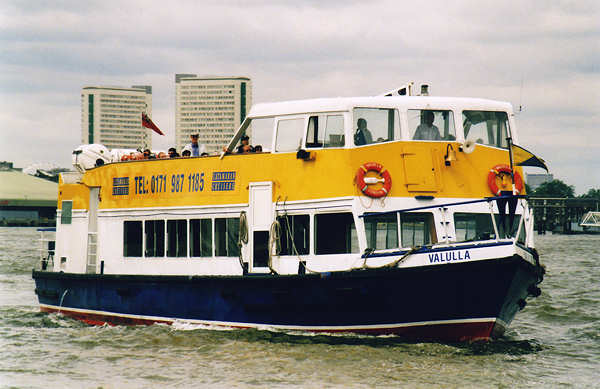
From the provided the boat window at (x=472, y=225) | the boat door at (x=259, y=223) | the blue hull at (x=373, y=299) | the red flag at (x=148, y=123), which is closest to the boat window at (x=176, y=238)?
the blue hull at (x=373, y=299)

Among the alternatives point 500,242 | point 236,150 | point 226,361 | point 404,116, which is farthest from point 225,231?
A: point 500,242

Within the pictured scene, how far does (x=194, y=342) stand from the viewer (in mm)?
16047

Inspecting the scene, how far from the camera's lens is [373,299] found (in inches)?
581

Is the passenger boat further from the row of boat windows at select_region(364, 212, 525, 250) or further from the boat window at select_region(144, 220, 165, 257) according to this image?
the boat window at select_region(144, 220, 165, 257)

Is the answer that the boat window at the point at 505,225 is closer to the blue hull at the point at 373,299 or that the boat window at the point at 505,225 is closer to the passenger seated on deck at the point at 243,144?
the blue hull at the point at 373,299

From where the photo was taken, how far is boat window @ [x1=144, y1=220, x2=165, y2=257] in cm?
1827

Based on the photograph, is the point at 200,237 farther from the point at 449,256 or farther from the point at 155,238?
the point at 449,256

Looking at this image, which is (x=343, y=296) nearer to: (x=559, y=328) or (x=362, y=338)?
(x=362, y=338)

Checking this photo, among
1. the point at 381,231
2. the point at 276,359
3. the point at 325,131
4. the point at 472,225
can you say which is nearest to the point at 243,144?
the point at 325,131

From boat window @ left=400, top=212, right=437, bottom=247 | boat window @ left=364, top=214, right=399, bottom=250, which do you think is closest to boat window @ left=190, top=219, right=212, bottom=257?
boat window @ left=364, top=214, right=399, bottom=250

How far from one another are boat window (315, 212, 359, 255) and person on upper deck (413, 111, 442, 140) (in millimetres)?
1955

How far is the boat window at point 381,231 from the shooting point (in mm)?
15359

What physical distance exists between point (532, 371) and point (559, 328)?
18.7 feet

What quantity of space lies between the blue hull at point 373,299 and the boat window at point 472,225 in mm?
1299
